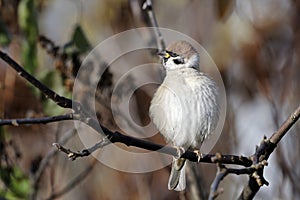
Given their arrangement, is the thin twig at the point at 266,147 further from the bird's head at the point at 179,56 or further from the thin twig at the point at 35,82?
the bird's head at the point at 179,56

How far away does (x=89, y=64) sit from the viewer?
10.7ft

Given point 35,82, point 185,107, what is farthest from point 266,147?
point 35,82

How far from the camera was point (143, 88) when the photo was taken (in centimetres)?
389

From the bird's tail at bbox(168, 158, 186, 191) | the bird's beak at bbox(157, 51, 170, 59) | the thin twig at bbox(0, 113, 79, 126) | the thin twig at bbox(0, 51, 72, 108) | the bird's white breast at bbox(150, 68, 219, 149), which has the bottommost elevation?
the bird's tail at bbox(168, 158, 186, 191)

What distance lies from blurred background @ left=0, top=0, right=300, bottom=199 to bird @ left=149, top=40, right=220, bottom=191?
0.90ft

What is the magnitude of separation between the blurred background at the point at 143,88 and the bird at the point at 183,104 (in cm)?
27

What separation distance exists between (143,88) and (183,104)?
0.96 m

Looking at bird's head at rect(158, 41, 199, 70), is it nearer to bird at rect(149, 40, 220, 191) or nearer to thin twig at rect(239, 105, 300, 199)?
bird at rect(149, 40, 220, 191)

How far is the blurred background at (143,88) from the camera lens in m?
3.38

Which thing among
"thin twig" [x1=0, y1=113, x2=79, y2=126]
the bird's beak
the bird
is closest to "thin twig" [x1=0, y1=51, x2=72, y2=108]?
"thin twig" [x1=0, y1=113, x2=79, y2=126]

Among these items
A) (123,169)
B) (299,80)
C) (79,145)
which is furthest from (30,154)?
(299,80)

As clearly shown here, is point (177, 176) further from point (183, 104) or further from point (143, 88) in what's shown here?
point (143, 88)

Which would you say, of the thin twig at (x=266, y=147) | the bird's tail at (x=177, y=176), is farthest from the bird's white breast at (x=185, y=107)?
the thin twig at (x=266, y=147)

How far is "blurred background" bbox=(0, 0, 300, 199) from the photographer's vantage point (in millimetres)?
3377
